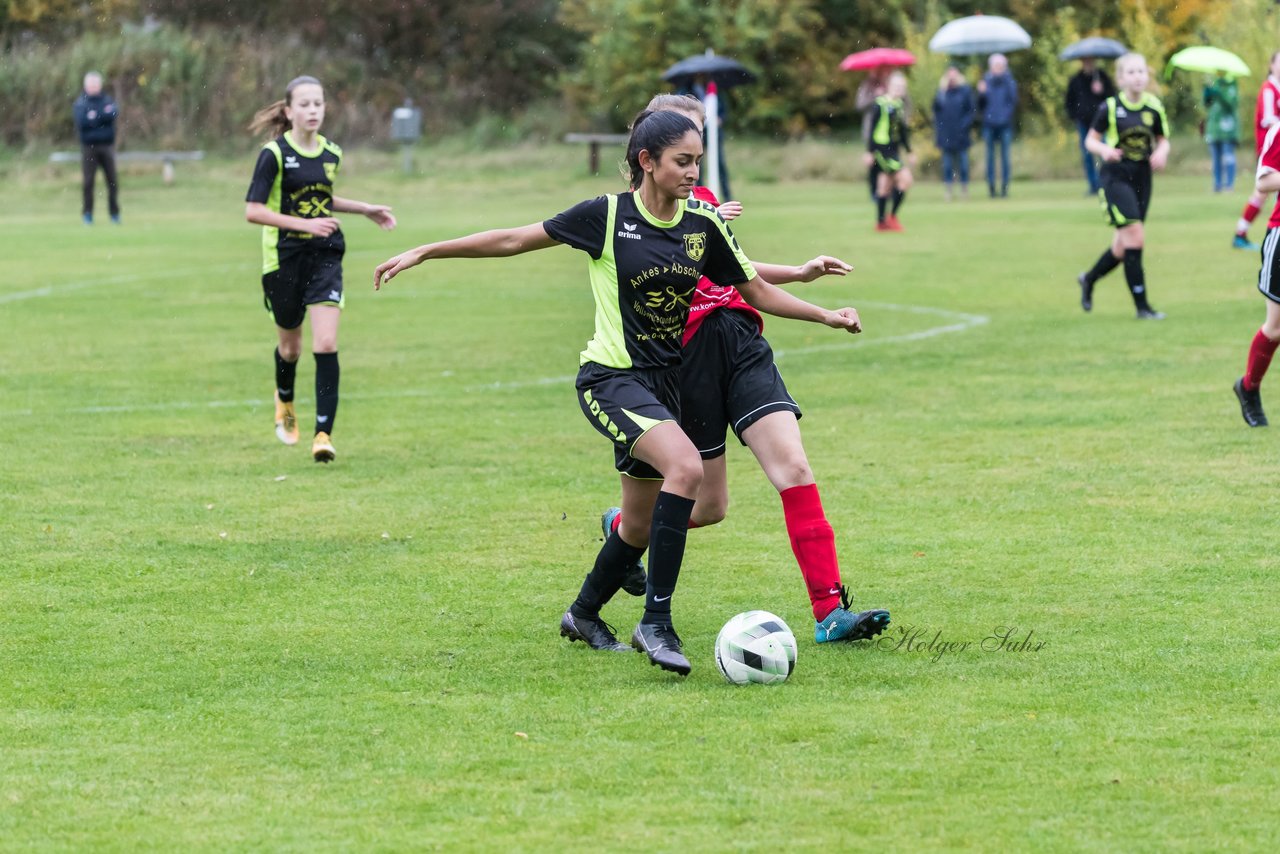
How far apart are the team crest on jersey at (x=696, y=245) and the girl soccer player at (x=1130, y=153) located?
956cm

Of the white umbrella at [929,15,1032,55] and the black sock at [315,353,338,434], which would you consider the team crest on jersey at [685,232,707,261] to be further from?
the white umbrella at [929,15,1032,55]

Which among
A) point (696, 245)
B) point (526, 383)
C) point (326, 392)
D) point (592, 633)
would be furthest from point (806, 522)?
point (526, 383)

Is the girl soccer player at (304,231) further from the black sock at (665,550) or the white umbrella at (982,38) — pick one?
the white umbrella at (982,38)

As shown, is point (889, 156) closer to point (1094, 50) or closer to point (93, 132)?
point (1094, 50)

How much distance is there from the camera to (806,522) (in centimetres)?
591

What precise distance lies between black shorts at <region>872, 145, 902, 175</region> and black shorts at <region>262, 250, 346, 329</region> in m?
15.8

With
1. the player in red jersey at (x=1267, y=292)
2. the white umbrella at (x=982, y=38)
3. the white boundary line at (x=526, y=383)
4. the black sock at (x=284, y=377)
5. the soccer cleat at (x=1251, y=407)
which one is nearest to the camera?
the player in red jersey at (x=1267, y=292)

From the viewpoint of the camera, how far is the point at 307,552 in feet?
24.6

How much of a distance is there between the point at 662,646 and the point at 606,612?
3.44 feet

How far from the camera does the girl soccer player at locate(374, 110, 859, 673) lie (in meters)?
5.58

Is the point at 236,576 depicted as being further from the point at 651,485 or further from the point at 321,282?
the point at 321,282

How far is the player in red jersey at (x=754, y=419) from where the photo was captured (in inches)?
232

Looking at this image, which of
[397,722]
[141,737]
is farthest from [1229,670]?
[141,737]

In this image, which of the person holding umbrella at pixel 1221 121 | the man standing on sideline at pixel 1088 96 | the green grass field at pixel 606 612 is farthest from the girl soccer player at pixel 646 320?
the person holding umbrella at pixel 1221 121
